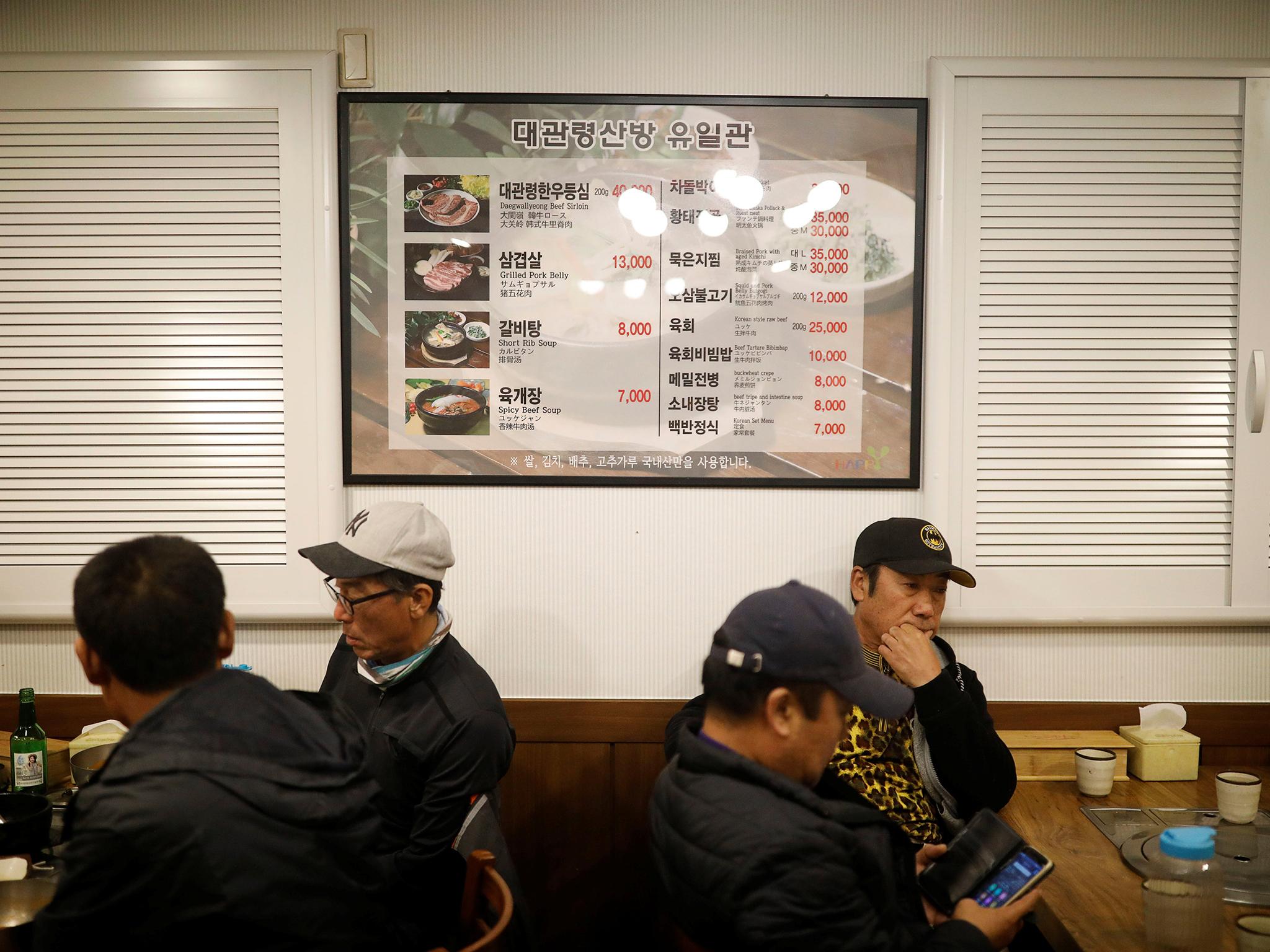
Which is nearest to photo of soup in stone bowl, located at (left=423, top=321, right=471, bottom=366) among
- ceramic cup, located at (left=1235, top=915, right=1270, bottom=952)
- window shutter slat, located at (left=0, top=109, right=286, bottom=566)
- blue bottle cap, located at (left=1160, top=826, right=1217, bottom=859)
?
window shutter slat, located at (left=0, top=109, right=286, bottom=566)

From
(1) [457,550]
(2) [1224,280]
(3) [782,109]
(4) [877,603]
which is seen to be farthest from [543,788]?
(2) [1224,280]

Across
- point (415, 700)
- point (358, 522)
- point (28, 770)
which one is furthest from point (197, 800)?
point (28, 770)

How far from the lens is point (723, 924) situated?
4.35 ft

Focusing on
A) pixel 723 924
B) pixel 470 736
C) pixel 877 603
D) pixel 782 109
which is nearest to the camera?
pixel 723 924

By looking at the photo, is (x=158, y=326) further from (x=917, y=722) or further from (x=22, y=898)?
(x=917, y=722)

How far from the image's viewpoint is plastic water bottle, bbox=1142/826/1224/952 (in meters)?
1.56

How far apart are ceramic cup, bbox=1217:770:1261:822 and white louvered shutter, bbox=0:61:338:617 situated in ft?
7.97

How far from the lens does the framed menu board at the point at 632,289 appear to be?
8.16 feet

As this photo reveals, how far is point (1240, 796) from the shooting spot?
2.09 metres

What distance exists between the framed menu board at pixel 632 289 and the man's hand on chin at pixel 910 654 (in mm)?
506

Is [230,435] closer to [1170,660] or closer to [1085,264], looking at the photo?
[1085,264]

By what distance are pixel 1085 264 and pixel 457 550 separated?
79.4 inches

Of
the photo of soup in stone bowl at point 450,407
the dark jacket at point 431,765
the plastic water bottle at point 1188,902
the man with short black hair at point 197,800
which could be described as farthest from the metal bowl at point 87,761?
the plastic water bottle at point 1188,902

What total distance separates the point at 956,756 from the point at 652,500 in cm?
105
